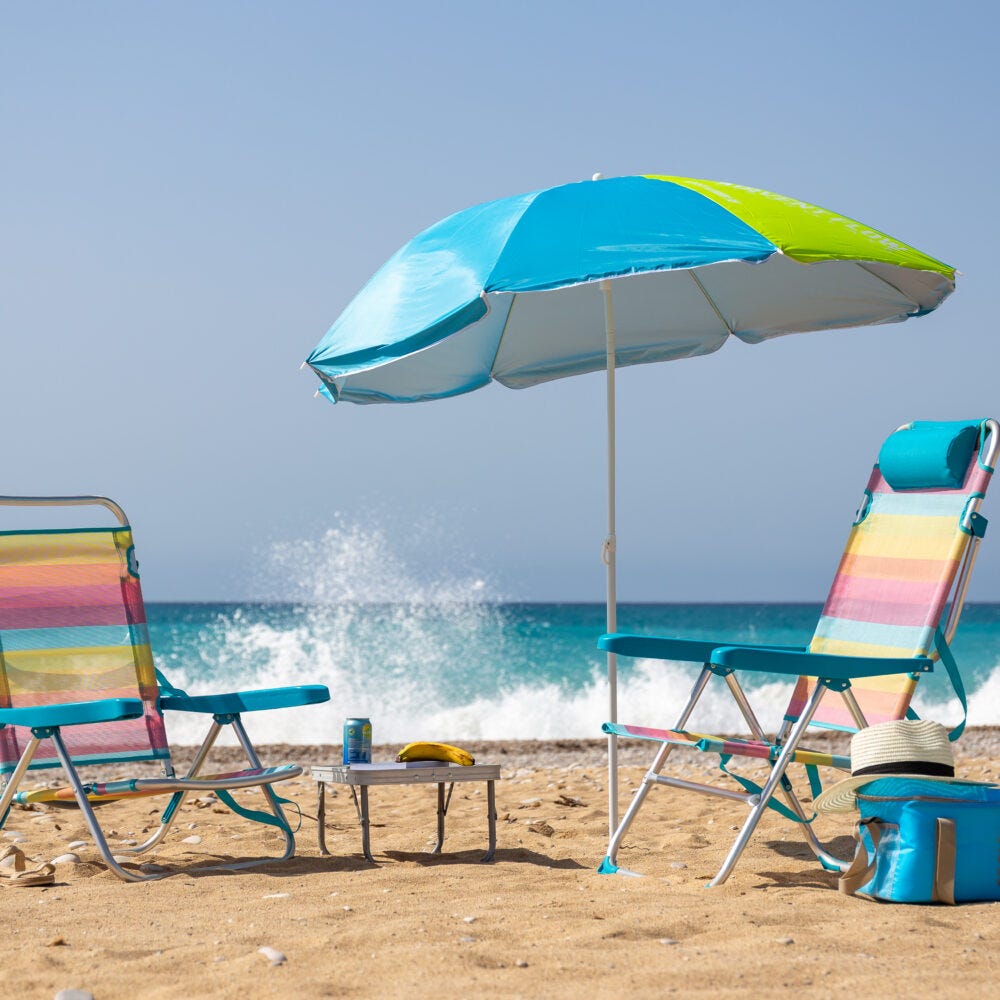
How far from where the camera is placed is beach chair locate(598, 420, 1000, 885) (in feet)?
11.3

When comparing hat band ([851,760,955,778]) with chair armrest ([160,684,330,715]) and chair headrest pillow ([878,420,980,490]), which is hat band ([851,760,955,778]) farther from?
chair armrest ([160,684,330,715])

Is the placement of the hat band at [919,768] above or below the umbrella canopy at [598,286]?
below

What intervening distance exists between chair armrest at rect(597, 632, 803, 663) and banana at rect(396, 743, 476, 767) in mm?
686

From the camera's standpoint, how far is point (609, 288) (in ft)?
13.3

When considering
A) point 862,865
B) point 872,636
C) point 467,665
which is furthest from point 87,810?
point 467,665

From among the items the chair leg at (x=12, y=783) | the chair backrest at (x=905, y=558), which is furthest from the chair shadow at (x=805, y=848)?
the chair leg at (x=12, y=783)

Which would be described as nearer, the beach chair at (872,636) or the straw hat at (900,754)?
the straw hat at (900,754)

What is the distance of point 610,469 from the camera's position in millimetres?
4078

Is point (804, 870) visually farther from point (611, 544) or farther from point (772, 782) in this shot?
point (611, 544)

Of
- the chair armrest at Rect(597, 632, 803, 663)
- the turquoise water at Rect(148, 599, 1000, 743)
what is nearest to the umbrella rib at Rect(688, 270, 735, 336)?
Answer: the chair armrest at Rect(597, 632, 803, 663)

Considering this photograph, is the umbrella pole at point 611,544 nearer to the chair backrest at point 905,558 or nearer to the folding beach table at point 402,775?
the folding beach table at point 402,775

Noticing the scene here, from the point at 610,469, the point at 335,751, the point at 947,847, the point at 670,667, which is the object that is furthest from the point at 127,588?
the point at 670,667

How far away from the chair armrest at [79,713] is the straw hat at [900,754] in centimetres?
203

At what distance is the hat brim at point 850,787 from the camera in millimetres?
3197
